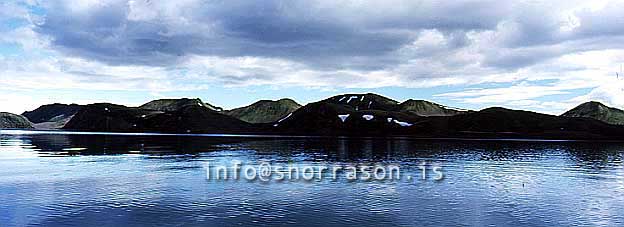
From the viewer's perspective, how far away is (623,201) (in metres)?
52.1

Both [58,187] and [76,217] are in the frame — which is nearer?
[76,217]

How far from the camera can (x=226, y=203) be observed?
4709 centimetres

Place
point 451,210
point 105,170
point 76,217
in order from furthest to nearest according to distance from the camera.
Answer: point 105,170, point 451,210, point 76,217

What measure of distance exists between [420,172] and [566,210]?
34.9 m

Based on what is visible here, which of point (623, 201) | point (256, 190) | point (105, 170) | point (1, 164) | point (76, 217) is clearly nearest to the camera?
point (76, 217)

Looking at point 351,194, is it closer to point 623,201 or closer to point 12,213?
point 623,201

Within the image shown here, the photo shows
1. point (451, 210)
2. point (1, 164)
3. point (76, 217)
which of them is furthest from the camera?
point (1, 164)

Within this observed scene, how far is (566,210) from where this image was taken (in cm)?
4572

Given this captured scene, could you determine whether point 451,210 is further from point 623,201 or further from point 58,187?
point 58,187

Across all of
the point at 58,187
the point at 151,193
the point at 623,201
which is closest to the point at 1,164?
the point at 58,187

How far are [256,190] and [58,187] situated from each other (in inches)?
929

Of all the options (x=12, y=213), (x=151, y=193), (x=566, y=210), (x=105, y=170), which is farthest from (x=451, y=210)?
(x=105, y=170)

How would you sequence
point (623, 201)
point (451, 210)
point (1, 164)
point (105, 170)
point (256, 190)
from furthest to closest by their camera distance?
point (1, 164), point (105, 170), point (256, 190), point (623, 201), point (451, 210)

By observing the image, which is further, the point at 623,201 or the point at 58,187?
the point at 58,187
